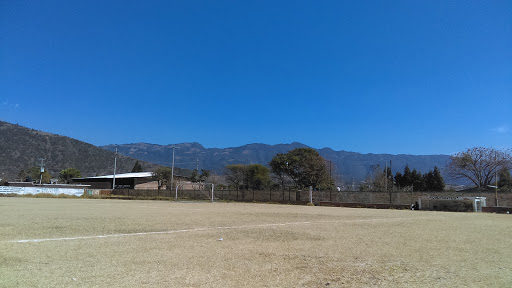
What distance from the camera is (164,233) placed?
393 inches

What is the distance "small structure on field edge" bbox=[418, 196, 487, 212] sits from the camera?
94.4 ft

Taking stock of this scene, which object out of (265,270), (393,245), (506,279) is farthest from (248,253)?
(506,279)

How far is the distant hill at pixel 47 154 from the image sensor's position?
10669cm

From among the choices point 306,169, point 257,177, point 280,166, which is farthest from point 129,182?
point 306,169

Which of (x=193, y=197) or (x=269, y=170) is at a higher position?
(x=269, y=170)

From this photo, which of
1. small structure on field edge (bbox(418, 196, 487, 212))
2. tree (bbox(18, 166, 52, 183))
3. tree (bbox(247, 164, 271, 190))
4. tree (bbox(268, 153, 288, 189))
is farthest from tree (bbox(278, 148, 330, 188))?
tree (bbox(18, 166, 52, 183))

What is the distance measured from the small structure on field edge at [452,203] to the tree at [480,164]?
22.6 meters

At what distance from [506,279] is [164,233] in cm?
814

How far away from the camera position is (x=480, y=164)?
48.8 meters

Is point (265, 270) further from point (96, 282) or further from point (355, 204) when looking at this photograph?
point (355, 204)

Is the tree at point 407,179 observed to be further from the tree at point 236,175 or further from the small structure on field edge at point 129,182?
the small structure on field edge at point 129,182

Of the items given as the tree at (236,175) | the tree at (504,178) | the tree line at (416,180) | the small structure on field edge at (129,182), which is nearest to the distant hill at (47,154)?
the small structure on field edge at (129,182)

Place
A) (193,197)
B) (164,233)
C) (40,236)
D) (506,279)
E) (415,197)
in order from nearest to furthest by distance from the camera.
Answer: (506,279)
(40,236)
(164,233)
(415,197)
(193,197)

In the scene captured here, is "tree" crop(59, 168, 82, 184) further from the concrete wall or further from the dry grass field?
the dry grass field
